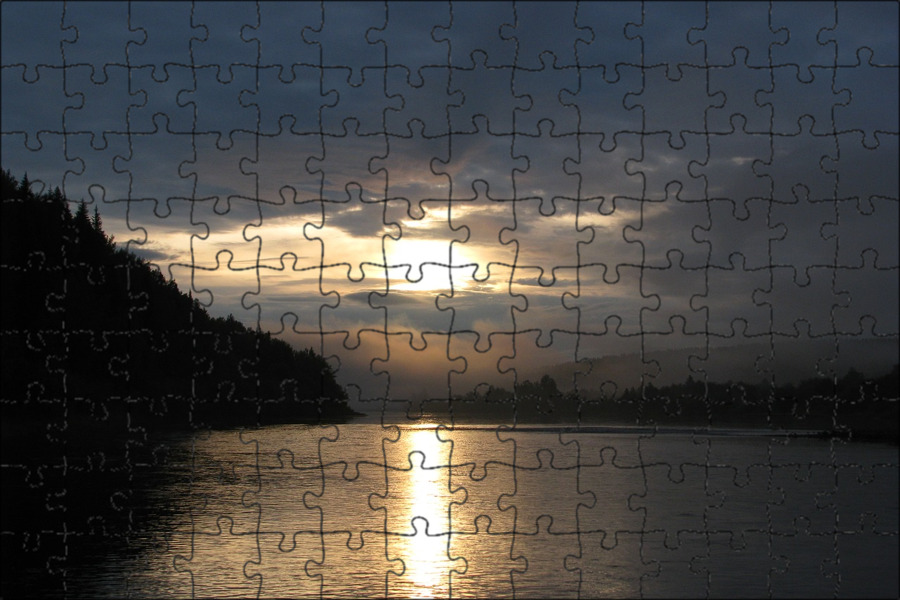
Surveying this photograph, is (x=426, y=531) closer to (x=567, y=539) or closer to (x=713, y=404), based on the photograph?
(x=567, y=539)

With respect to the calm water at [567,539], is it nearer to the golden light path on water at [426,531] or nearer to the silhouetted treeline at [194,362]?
the golden light path on water at [426,531]

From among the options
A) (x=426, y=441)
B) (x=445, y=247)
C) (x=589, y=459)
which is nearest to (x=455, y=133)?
(x=445, y=247)

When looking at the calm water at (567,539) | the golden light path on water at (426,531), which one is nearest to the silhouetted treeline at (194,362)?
the calm water at (567,539)

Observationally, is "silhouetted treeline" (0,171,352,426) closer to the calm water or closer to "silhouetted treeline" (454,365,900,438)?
the calm water

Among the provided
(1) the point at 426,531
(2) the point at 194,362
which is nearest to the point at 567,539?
(1) the point at 426,531

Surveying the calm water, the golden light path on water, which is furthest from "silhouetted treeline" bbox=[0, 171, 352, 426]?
the golden light path on water

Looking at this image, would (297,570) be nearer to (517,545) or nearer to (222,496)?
(222,496)

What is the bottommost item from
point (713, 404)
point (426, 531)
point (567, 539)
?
point (567, 539)
